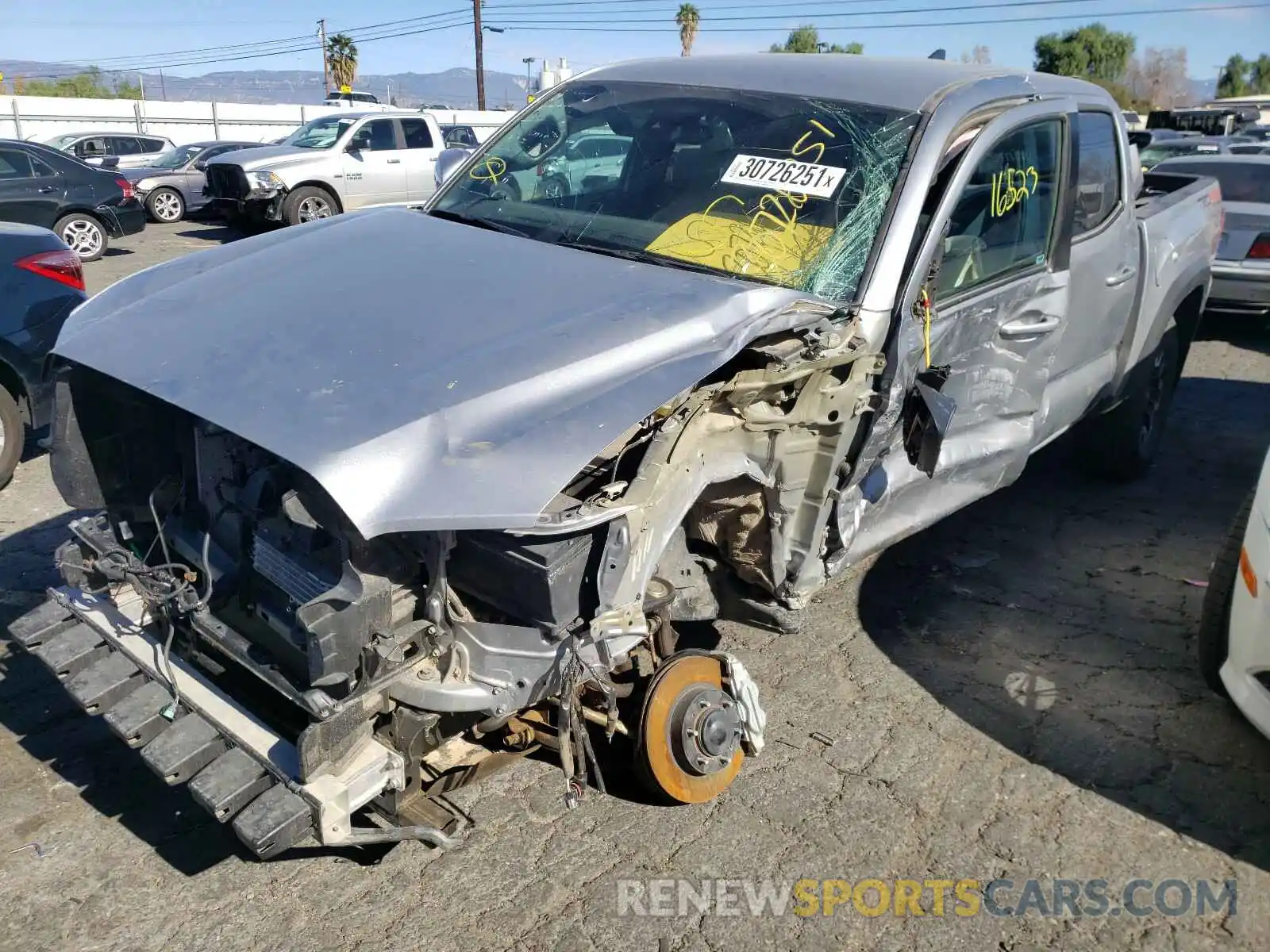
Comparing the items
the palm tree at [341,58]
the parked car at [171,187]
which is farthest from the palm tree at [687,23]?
the parked car at [171,187]

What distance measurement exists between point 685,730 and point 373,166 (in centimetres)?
1317

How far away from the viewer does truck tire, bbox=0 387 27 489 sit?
518 centimetres

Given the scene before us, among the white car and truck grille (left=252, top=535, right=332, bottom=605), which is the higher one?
truck grille (left=252, top=535, right=332, bottom=605)

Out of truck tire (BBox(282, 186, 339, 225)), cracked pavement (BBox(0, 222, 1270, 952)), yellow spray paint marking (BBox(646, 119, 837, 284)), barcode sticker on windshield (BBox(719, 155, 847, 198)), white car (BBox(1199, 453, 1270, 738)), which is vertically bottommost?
cracked pavement (BBox(0, 222, 1270, 952))

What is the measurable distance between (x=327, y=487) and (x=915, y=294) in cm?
199

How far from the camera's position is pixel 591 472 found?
2652mm

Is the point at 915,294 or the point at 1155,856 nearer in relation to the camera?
the point at 1155,856

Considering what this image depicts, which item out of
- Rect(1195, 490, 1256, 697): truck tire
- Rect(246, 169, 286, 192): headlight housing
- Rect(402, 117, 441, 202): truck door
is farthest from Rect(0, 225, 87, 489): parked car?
Rect(402, 117, 441, 202): truck door

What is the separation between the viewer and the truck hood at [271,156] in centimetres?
1361

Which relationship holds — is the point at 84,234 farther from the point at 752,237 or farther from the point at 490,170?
the point at 752,237

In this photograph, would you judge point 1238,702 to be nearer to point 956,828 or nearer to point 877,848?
point 956,828

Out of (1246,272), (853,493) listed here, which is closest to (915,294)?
(853,493)

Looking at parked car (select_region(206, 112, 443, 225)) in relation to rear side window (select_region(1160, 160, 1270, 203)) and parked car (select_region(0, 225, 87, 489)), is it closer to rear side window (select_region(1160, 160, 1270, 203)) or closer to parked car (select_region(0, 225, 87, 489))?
parked car (select_region(0, 225, 87, 489))

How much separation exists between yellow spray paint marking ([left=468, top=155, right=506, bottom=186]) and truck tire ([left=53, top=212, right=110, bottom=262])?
10.2m
